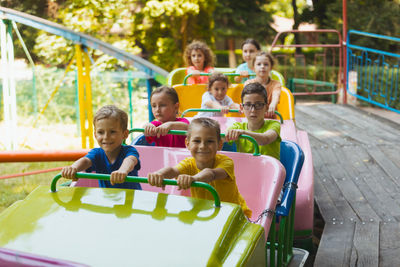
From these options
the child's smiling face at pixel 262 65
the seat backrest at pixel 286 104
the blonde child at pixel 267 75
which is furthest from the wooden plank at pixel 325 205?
the child's smiling face at pixel 262 65

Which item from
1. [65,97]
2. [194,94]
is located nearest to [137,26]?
[65,97]

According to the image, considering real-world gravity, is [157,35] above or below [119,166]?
above

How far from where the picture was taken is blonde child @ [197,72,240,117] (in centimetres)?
394

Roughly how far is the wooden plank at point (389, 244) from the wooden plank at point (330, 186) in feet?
0.85

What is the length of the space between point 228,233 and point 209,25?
13218mm

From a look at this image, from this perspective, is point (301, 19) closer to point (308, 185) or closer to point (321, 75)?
point (321, 75)

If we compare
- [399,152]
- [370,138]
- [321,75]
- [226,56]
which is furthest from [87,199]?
[226,56]

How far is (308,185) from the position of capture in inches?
130

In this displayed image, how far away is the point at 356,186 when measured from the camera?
13.8ft

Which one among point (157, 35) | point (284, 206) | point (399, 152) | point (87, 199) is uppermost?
point (157, 35)

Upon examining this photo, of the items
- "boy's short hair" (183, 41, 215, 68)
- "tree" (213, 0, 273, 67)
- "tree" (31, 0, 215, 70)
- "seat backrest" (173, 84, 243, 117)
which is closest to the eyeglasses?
"seat backrest" (173, 84, 243, 117)

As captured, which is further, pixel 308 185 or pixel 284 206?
pixel 308 185

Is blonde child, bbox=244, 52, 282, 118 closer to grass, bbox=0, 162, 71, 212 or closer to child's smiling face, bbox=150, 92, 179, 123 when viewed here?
child's smiling face, bbox=150, 92, 179, 123

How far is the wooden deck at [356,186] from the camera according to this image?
301 centimetres
